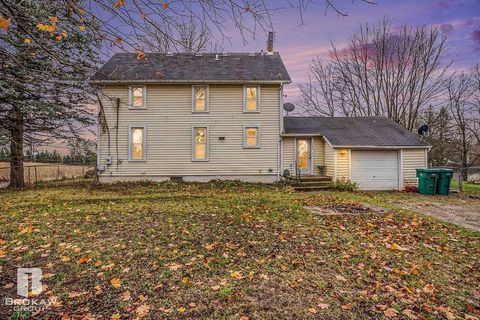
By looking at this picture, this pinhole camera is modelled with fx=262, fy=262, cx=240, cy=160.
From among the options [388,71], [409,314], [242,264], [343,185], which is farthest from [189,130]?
[388,71]

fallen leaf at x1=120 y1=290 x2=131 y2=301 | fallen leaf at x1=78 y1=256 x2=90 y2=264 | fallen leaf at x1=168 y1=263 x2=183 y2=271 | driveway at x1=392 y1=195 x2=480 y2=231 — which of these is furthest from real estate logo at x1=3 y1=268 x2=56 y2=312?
driveway at x1=392 y1=195 x2=480 y2=231

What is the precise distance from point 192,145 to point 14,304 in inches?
460

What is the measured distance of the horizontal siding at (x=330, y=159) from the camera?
44.6ft

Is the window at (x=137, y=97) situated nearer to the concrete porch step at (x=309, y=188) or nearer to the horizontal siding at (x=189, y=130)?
the horizontal siding at (x=189, y=130)

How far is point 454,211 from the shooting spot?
8.16 meters

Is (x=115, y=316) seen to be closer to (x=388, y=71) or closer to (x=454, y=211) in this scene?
(x=454, y=211)

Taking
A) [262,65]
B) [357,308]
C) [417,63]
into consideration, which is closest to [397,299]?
[357,308]

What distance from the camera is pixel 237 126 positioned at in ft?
46.8

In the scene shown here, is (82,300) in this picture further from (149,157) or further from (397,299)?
(149,157)

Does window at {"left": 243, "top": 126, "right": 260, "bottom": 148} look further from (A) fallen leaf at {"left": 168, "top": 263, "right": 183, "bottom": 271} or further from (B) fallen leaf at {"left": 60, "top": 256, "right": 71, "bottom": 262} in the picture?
(B) fallen leaf at {"left": 60, "top": 256, "right": 71, "bottom": 262}

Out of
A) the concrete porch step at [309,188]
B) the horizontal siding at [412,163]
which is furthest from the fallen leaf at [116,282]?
the horizontal siding at [412,163]

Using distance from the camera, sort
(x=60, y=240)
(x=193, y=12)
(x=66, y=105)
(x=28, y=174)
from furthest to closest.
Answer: (x=28, y=174), (x=66, y=105), (x=60, y=240), (x=193, y=12)

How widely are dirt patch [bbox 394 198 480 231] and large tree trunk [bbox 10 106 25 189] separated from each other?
16438 millimetres

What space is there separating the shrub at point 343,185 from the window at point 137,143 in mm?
10001
